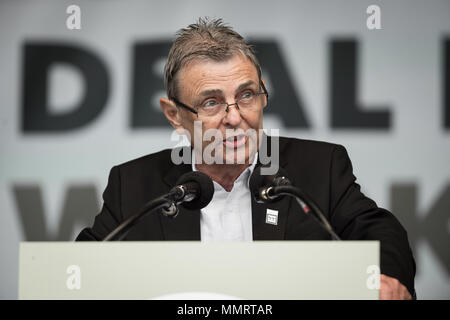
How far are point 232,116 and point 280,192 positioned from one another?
656 mm

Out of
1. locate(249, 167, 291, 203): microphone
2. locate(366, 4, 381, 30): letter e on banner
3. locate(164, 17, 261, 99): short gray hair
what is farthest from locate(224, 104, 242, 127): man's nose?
locate(366, 4, 381, 30): letter e on banner

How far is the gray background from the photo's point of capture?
10.6 feet

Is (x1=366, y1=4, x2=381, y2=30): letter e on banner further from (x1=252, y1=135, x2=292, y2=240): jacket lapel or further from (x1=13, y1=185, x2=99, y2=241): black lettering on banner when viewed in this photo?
(x1=13, y1=185, x2=99, y2=241): black lettering on banner

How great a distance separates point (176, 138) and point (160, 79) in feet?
1.12

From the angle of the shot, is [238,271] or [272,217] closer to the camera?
[238,271]

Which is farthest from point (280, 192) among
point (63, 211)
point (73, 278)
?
point (63, 211)

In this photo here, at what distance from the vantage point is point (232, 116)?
2160 mm

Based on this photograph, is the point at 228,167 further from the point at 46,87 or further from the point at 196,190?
the point at 46,87

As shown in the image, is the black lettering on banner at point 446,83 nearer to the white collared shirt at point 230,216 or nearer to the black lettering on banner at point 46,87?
the white collared shirt at point 230,216

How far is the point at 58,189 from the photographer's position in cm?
340

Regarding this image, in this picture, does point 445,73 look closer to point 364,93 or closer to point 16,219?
point 364,93
